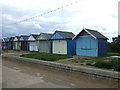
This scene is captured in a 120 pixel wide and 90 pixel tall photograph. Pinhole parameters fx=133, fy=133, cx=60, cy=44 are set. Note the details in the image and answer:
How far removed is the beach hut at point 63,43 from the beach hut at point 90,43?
1828 millimetres

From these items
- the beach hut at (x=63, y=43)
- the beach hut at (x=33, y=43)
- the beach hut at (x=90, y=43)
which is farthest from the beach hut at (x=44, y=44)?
the beach hut at (x=90, y=43)

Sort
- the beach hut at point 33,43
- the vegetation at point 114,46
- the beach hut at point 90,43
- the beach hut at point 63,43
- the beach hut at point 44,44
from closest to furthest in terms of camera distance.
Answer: the beach hut at point 90,43
the beach hut at point 63,43
the vegetation at point 114,46
the beach hut at point 44,44
the beach hut at point 33,43

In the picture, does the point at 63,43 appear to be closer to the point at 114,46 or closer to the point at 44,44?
the point at 44,44

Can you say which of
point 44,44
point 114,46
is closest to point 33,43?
point 44,44

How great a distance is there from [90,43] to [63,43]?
4178 mm

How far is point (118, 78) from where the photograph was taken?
20.7ft

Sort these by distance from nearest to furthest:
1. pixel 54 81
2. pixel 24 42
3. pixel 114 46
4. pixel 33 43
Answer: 1. pixel 54 81
2. pixel 114 46
3. pixel 33 43
4. pixel 24 42

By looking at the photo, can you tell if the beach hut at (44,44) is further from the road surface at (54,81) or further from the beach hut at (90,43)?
the road surface at (54,81)

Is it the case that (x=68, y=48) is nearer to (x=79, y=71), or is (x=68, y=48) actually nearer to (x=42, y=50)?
(x=42, y=50)

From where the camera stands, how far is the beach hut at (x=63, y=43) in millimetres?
17359

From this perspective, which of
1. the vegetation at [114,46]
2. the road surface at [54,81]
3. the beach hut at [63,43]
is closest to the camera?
the road surface at [54,81]

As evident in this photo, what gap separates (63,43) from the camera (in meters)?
17.8

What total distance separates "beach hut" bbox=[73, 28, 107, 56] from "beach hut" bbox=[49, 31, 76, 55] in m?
1.83

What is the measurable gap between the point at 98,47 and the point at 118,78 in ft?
26.8
